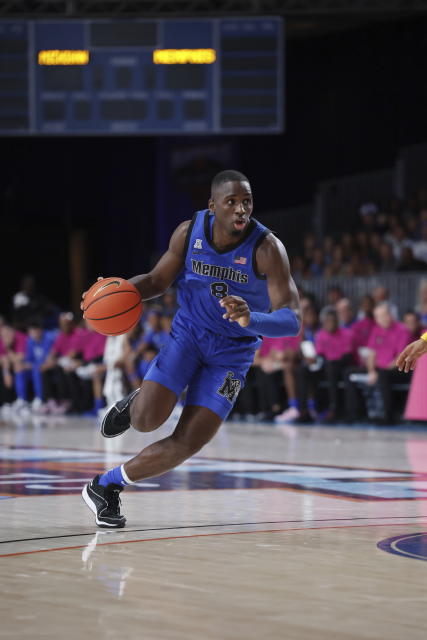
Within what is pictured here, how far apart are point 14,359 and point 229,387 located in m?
14.1

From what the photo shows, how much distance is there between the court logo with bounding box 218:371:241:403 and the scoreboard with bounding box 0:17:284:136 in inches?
390

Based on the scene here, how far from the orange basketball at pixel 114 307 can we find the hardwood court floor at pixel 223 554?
1.02 m

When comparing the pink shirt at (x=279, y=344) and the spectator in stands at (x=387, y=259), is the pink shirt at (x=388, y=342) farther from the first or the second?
the spectator in stands at (x=387, y=259)

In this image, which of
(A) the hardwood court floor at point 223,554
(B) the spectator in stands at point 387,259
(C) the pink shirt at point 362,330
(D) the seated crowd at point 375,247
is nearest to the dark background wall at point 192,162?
(D) the seated crowd at point 375,247

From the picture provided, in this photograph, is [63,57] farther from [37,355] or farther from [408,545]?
[408,545]

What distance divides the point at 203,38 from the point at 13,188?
36.9ft

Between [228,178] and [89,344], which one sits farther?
[89,344]

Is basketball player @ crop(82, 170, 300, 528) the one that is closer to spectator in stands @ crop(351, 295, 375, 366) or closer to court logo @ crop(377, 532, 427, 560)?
court logo @ crop(377, 532, 427, 560)

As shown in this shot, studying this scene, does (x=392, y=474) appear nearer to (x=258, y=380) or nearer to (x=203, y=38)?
(x=258, y=380)

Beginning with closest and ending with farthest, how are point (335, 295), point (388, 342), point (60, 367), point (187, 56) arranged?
1. point (388, 342)
2. point (187, 56)
3. point (335, 295)
4. point (60, 367)

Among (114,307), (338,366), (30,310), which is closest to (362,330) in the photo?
(338,366)

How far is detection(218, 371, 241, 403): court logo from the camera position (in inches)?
227

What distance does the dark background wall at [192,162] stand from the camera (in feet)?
72.7

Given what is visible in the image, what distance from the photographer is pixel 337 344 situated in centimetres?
1487
